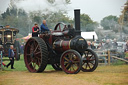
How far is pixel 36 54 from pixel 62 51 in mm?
1091

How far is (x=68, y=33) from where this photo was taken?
9.95 metres

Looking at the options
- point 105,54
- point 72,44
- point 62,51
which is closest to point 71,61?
point 72,44

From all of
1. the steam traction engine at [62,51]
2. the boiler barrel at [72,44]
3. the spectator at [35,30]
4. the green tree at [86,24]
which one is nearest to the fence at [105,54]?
the steam traction engine at [62,51]

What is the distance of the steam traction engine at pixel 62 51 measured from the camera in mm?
9562

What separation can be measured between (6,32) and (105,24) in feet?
54.7

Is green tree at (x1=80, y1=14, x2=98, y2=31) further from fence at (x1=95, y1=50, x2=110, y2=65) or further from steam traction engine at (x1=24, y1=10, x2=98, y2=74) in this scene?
steam traction engine at (x1=24, y1=10, x2=98, y2=74)

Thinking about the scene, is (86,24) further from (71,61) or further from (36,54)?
(71,61)

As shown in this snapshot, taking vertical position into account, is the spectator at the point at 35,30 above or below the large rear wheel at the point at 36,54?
above

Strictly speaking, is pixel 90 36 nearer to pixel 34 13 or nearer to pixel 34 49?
pixel 34 13

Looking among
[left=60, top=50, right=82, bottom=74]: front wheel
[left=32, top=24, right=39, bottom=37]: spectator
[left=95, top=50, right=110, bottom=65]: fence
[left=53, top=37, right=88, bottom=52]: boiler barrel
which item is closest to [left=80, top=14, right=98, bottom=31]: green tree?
Answer: [left=95, top=50, right=110, bottom=65]: fence

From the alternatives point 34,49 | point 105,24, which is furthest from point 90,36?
point 34,49

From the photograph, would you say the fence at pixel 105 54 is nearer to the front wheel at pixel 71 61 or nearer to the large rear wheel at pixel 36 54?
the large rear wheel at pixel 36 54

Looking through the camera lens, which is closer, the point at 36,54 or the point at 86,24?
the point at 36,54

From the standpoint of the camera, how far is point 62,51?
1029 centimetres
